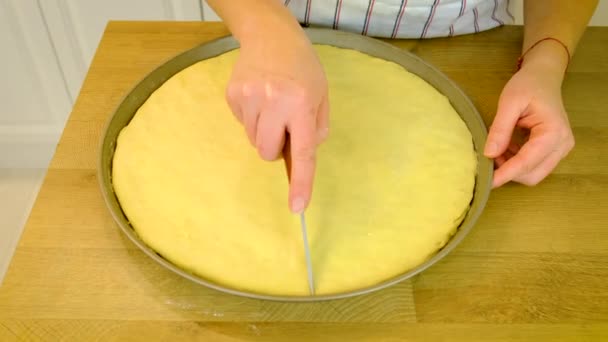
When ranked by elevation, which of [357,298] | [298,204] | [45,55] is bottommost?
[45,55]

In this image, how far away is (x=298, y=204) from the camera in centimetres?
50

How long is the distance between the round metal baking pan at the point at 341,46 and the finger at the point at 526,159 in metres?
0.01

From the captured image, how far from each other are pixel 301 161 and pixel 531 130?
309 mm

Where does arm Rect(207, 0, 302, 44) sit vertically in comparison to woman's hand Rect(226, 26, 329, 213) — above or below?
above

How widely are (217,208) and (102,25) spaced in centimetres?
96

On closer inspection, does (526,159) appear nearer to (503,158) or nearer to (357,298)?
(503,158)

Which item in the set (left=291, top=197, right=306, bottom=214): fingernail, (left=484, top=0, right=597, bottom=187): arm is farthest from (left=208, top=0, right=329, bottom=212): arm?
(left=484, top=0, right=597, bottom=187): arm

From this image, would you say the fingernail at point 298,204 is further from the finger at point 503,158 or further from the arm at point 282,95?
the finger at point 503,158

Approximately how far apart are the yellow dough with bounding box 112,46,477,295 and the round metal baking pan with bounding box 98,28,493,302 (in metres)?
0.01

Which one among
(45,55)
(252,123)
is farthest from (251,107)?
(45,55)

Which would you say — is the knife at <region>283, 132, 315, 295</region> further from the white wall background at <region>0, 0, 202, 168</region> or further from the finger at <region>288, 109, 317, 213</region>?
the white wall background at <region>0, 0, 202, 168</region>

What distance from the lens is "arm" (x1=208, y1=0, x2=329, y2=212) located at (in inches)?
19.9

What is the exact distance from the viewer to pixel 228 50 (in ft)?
2.62

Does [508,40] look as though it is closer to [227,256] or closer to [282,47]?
[282,47]
